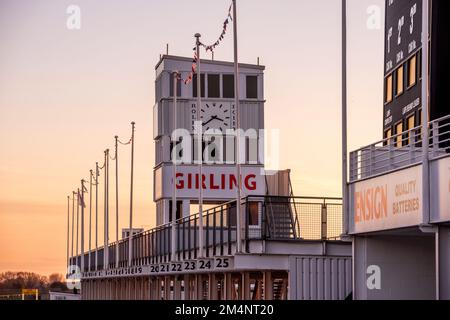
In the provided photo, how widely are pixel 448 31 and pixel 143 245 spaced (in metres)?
38.6

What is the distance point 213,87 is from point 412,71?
42.2 meters

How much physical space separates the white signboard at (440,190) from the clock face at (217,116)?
203ft

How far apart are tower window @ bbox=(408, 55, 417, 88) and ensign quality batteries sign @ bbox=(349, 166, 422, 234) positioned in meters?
15.3

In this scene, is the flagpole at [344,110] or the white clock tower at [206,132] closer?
the flagpole at [344,110]

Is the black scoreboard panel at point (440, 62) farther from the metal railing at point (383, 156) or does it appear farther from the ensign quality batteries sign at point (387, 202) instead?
the ensign quality batteries sign at point (387, 202)

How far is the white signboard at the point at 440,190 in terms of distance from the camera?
33.6 m

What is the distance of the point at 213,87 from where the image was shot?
323 feet

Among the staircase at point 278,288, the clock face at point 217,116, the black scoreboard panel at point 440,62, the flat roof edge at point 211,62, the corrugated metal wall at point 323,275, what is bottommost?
the staircase at point 278,288

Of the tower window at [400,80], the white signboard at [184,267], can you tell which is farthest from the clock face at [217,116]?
the tower window at [400,80]

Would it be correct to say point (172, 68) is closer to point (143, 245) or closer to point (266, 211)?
point (143, 245)

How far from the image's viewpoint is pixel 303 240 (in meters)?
46.4

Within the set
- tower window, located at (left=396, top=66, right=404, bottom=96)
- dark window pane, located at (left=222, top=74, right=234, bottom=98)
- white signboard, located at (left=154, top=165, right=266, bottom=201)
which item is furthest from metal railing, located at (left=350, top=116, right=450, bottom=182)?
dark window pane, located at (left=222, top=74, right=234, bottom=98)

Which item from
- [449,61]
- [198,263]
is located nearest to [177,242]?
[198,263]

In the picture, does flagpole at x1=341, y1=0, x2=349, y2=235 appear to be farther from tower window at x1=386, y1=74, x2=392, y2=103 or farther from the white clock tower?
the white clock tower
